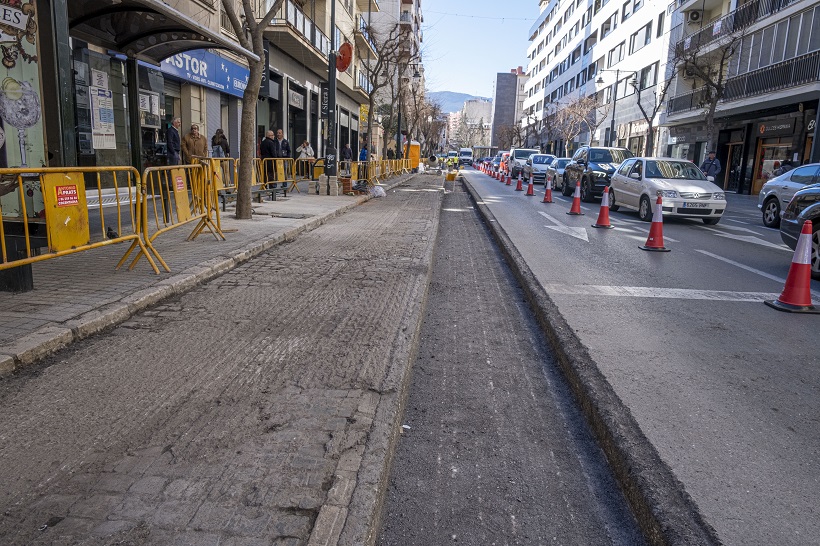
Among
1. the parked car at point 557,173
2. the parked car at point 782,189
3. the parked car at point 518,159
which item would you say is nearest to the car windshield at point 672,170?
the parked car at point 782,189

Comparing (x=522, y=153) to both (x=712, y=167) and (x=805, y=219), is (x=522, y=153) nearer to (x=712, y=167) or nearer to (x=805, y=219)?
(x=712, y=167)

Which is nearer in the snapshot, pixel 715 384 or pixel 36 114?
pixel 715 384

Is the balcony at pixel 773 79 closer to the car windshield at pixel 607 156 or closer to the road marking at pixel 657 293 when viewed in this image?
the car windshield at pixel 607 156

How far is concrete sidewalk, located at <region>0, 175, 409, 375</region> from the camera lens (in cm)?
414

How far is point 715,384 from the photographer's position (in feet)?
12.8

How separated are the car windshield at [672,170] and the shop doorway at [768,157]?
13919 mm

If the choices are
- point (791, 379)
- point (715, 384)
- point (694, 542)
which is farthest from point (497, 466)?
point (791, 379)

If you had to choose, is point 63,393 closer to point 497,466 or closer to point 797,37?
point 497,466

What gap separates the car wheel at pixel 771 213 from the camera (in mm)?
14070

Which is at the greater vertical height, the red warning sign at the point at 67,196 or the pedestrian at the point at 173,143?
the pedestrian at the point at 173,143

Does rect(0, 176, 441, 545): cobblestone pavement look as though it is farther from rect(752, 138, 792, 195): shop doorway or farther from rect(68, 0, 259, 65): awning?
rect(752, 138, 792, 195): shop doorway

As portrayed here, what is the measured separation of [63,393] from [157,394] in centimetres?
54

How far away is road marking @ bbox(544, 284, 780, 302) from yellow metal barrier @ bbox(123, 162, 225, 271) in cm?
428

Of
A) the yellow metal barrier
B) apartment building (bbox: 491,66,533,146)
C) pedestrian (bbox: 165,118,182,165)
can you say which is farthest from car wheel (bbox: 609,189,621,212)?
apartment building (bbox: 491,66,533,146)
